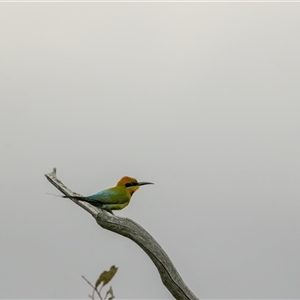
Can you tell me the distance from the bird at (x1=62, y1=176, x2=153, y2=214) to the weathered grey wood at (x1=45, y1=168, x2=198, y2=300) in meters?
0.12

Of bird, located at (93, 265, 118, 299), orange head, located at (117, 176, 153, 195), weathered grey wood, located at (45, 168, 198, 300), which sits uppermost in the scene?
orange head, located at (117, 176, 153, 195)

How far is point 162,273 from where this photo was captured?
2809 mm

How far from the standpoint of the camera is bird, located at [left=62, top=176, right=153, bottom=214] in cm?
309

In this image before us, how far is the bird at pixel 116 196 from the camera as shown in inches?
122

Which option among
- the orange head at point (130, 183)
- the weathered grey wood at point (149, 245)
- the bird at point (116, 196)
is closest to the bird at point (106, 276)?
the weathered grey wood at point (149, 245)

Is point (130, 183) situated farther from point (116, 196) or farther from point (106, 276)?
point (106, 276)

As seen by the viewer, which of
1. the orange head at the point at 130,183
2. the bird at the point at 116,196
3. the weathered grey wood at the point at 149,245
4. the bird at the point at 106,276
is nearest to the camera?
the bird at the point at 106,276

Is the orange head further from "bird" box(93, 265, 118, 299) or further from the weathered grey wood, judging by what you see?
"bird" box(93, 265, 118, 299)

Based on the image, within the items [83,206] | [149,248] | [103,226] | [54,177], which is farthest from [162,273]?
[54,177]

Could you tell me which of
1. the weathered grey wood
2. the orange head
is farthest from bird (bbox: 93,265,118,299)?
the orange head

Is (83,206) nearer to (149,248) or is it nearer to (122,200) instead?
(122,200)

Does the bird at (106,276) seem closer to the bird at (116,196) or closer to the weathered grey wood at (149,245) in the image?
the weathered grey wood at (149,245)

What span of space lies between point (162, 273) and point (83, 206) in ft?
2.23

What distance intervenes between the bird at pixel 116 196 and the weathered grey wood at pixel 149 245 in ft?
0.38
